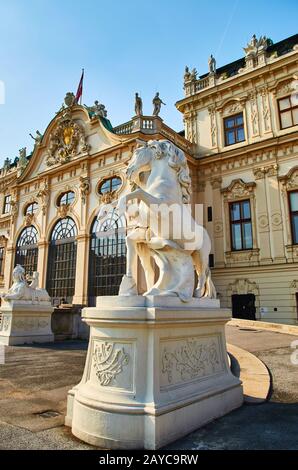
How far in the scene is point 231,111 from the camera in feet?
68.4

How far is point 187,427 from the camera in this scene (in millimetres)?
3193

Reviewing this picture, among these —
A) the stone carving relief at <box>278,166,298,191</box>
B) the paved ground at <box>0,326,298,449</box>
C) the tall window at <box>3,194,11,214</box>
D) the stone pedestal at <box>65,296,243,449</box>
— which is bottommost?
the paved ground at <box>0,326,298,449</box>

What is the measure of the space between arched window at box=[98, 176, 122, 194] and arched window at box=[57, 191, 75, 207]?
9.14 ft

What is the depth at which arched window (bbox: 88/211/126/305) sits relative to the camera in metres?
18.8

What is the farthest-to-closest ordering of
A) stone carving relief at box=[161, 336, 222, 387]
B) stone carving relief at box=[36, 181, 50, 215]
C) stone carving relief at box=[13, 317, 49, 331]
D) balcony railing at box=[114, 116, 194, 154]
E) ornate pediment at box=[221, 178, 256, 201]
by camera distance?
stone carving relief at box=[36, 181, 50, 215] → balcony railing at box=[114, 116, 194, 154] → ornate pediment at box=[221, 178, 256, 201] → stone carving relief at box=[13, 317, 49, 331] → stone carving relief at box=[161, 336, 222, 387]

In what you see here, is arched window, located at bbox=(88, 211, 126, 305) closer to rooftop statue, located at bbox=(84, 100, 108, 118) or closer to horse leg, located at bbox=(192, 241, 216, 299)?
rooftop statue, located at bbox=(84, 100, 108, 118)

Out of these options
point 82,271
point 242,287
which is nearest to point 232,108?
point 242,287

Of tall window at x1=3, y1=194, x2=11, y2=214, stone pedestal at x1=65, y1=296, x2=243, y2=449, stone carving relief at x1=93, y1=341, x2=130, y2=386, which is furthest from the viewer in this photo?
tall window at x1=3, y1=194, x2=11, y2=214

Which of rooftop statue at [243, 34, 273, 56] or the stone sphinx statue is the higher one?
rooftop statue at [243, 34, 273, 56]

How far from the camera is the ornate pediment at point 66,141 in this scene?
23062 mm

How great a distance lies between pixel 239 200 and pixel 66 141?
13.0m

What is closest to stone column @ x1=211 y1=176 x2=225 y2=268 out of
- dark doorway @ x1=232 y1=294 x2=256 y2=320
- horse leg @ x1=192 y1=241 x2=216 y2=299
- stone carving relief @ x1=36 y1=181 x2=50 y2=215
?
dark doorway @ x1=232 y1=294 x2=256 y2=320

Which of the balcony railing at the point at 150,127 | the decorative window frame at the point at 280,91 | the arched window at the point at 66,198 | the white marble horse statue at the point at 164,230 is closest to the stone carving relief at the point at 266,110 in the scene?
the decorative window frame at the point at 280,91

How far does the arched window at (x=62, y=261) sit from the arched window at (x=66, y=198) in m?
1.19
